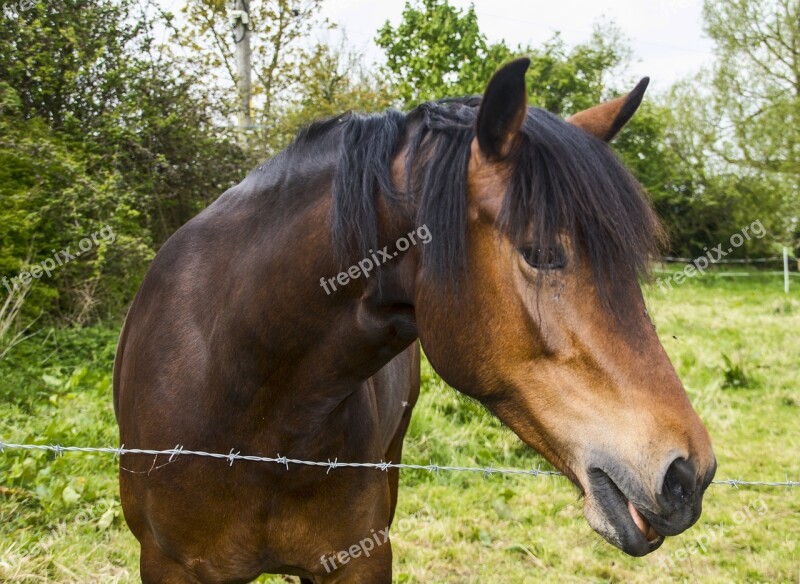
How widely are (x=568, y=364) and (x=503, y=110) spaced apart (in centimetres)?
61

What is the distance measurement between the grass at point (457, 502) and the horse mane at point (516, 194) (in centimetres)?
113

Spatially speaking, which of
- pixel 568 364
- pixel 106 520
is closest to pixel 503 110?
pixel 568 364

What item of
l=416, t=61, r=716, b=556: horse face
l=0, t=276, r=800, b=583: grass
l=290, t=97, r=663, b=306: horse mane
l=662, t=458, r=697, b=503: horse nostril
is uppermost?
l=290, t=97, r=663, b=306: horse mane

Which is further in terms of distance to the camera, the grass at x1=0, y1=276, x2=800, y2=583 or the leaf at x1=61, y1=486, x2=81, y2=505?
the leaf at x1=61, y1=486, x2=81, y2=505

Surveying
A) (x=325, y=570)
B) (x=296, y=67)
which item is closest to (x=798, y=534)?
(x=325, y=570)

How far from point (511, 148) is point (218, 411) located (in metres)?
1.21

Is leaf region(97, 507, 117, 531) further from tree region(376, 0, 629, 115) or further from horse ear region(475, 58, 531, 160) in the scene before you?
tree region(376, 0, 629, 115)

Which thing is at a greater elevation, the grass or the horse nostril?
the horse nostril

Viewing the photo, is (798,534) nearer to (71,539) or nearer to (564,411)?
(564,411)

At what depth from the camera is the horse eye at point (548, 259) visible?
1.61 m

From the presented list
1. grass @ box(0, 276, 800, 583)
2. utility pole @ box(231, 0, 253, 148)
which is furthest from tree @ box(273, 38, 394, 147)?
grass @ box(0, 276, 800, 583)

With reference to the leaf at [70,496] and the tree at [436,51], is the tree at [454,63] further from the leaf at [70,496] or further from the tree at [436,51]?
the leaf at [70,496]

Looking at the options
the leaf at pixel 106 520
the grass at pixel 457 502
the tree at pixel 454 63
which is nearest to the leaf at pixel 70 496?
the grass at pixel 457 502

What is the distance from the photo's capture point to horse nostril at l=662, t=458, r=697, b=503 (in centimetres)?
148
